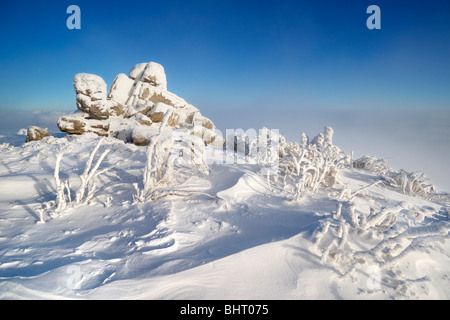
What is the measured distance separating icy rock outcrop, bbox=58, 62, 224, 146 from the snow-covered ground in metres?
7.41

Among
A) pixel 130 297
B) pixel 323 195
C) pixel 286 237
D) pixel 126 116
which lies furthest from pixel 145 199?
pixel 126 116

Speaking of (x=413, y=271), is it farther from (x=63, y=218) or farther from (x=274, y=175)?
(x=63, y=218)

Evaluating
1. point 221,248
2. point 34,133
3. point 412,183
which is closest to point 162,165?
point 221,248

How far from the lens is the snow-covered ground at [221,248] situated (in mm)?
1463

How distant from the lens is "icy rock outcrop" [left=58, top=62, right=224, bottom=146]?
399 inches

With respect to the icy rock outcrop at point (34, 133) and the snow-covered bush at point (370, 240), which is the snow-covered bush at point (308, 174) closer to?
the snow-covered bush at point (370, 240)

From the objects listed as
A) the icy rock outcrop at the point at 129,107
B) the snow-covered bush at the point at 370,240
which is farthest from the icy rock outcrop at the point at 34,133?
the snow-covered bush at the point at 370,240

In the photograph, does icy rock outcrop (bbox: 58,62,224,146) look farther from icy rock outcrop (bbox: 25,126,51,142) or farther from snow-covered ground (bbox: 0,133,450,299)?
snow-covered ground (bbox: 0,133,450,299)

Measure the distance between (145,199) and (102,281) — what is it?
1.60 metres

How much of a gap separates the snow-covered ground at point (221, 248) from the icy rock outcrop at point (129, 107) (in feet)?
24.3

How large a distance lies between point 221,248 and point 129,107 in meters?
12.3
